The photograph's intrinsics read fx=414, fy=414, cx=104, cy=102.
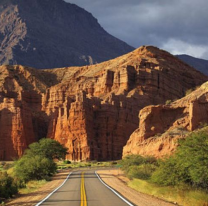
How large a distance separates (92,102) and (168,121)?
52.2 metres

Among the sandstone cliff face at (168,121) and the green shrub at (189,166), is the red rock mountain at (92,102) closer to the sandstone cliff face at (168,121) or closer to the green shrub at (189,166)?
the sandstone cliff face at (168,121)

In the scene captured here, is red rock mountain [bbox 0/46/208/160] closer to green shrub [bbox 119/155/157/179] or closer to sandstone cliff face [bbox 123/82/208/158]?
sandstone cliff face [bbox 123/82/208/158]

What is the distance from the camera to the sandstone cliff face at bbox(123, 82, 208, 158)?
62.2 m

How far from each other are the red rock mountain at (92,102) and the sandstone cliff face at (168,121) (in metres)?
40.3

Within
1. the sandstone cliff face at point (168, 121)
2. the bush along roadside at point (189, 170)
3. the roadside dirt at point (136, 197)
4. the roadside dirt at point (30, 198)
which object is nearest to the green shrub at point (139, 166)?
the sandstone cliff face at point (168, 121)

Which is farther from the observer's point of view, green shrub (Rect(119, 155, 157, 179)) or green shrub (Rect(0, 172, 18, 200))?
green shrub (Rect(119, 155, 157, 179))

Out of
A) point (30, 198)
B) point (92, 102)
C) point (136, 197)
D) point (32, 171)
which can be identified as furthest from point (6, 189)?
point (92, 102)

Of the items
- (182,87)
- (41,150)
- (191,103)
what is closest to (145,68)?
(182,87)

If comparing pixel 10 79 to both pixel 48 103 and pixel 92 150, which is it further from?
pixel 92 150

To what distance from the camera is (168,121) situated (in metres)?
68.4

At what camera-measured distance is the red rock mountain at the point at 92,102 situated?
113m

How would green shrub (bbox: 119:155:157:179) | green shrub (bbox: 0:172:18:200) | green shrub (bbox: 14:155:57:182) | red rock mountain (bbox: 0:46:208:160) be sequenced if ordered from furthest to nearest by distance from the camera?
red rock mountain (bbox: 0:46:208:160) → green shrub (bbox: 14:155:57:182) → green shrub (bbox: 119:155:157:179) → green shrub (bbox: 0:172:18:200)

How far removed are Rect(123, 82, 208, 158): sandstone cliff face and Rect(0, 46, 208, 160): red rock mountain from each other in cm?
4028

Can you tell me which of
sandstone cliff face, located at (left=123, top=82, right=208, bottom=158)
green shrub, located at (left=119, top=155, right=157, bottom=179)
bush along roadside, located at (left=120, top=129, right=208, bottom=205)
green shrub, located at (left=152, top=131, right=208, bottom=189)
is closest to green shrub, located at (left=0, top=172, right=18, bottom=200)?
bush along roadside, located at (left=120, top=129, right=208, bottom=205)
